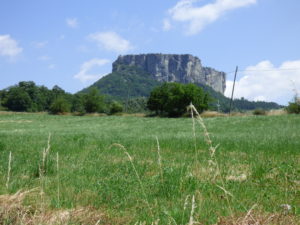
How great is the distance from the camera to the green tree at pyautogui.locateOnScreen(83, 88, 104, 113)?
97.8 meters

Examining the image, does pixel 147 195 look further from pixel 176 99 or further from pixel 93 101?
pixel 93 101

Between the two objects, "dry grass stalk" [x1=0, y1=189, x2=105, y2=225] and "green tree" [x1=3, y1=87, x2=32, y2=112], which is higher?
"green tree" [x1=3, y1=87, x2=32, y2=112]

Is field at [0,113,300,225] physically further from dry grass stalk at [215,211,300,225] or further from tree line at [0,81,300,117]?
tree line at [0,81,300,117]

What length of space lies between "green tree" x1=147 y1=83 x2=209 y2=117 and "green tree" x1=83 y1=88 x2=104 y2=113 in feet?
68.1

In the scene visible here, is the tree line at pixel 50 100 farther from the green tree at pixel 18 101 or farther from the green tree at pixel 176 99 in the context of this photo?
the green tree at pixel 176 99

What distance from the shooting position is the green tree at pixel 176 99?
7431 centimetres

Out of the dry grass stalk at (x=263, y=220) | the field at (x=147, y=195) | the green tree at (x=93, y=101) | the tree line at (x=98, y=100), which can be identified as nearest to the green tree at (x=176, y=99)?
the tree line at (x=98, y=100)

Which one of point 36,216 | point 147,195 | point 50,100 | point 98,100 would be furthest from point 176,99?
point 50,100

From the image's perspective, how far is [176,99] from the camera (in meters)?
76.2

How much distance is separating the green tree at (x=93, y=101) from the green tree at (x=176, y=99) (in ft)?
68.1

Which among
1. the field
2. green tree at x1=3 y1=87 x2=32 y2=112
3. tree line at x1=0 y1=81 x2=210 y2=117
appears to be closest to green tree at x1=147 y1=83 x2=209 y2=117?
tree line at x1=0 y1=81 x2=210 y2=117

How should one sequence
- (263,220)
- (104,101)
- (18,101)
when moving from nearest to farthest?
(263,220), (104,101), (18,101)

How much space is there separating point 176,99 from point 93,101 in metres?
30.9

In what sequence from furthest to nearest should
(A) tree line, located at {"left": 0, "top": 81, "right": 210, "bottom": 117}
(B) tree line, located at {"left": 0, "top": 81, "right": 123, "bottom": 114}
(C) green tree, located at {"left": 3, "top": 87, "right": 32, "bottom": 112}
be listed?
(C) green tree, located at {"left": 3, "top": 87, "right": 32, "bottom": 112}, (B) tree line, located at {"left": 0, "top": 81, "right": 123, "bottom": 114}, (A) tree line, located at {"left": 0, "top": 81, "right": 210, "bottom": 117}
